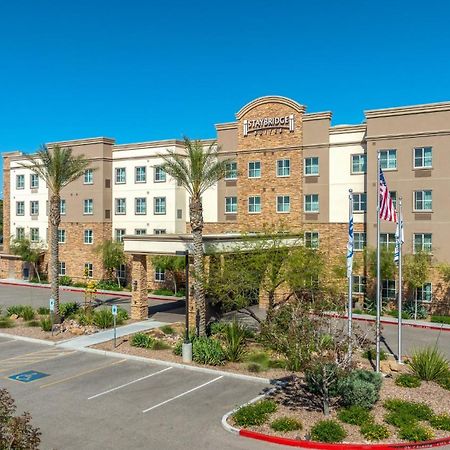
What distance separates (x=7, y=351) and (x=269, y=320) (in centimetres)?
1318

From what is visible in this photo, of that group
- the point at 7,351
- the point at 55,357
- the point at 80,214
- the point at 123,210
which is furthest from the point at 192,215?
the point at 80,214

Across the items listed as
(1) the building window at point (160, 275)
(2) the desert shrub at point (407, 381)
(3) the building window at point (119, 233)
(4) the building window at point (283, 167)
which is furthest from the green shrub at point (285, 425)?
(3) the building window at point (119, 233)

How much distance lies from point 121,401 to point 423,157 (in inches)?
1028

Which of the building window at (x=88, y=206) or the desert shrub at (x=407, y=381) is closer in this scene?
the desert shrub at (x=407, y=381)

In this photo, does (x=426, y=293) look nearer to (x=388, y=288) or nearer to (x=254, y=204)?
(x=388, y=288)

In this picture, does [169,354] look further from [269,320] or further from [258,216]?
[258,216]

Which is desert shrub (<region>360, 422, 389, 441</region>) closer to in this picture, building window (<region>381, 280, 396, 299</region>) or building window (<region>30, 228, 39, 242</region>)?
building window (<region>381, 280, 396, 299</region>)

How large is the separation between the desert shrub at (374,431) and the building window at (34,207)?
157ft

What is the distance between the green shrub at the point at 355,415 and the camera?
15.2 m

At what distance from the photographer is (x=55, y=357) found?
2431 cm

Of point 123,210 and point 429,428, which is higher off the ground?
point 123,210

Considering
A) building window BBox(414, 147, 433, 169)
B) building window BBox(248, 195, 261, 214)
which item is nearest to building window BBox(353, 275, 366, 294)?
building window BBox(414, 147, 433, 169)

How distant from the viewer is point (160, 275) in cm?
4644

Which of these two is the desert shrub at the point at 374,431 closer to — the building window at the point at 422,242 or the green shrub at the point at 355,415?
the green shrub at the point at 355,415
